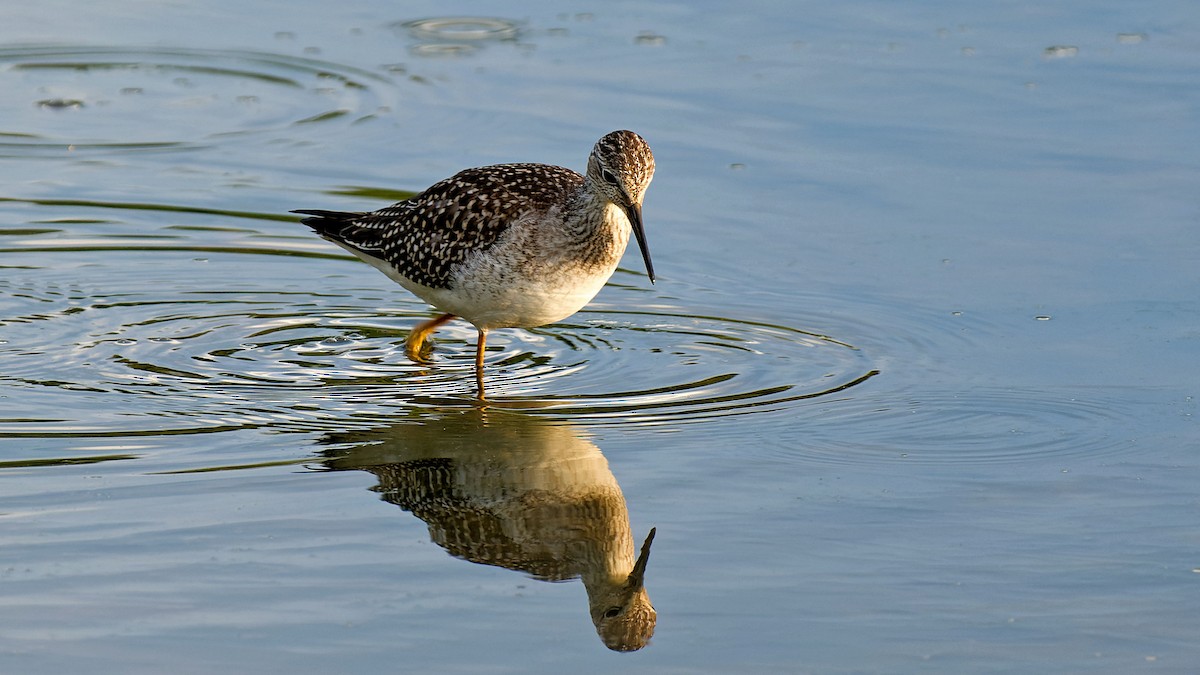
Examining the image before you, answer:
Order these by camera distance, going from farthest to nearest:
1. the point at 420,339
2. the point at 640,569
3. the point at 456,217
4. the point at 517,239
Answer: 1. the point at 420,339
2. the point at 456,217
3. the point at 517,239
4. the point at 640,569

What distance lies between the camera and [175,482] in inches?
261

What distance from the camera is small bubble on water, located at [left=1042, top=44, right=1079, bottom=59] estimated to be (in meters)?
A: 12.4

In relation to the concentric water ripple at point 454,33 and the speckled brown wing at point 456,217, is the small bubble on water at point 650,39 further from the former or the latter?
the speckled brown wing at point 456,217

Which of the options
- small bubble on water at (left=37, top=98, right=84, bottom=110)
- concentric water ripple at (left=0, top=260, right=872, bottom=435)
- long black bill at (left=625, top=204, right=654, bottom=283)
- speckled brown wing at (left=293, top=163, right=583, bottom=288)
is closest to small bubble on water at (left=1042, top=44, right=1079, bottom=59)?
concentric water ripple at (left=0, top=260, right=872, bottom=435)

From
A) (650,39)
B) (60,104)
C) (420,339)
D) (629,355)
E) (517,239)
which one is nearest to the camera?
(517,239)

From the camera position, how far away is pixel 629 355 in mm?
8570

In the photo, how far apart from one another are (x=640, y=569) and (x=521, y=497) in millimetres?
851

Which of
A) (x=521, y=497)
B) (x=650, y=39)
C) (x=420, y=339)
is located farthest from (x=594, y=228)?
(x=650, y=39)

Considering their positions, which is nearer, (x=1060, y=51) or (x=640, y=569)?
(x=640, y=569)

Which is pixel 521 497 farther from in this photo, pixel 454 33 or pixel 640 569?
pixel 454 33

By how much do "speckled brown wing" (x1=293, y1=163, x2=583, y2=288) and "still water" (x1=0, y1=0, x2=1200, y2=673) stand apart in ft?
1.61

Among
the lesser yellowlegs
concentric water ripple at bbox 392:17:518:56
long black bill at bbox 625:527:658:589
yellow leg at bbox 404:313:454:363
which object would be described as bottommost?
yellow leg at bbox 404:313:454:363

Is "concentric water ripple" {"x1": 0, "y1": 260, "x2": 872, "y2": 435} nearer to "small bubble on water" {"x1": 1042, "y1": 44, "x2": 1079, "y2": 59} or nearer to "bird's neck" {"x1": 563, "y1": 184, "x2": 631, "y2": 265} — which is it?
"bird's neck" {"x1": 563, "y1": 184, "x2": 631, "y2": 265}

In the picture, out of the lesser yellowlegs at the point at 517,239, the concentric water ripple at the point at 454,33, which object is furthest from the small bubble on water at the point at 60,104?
the lesser yellowlegs at the point at 517,239
